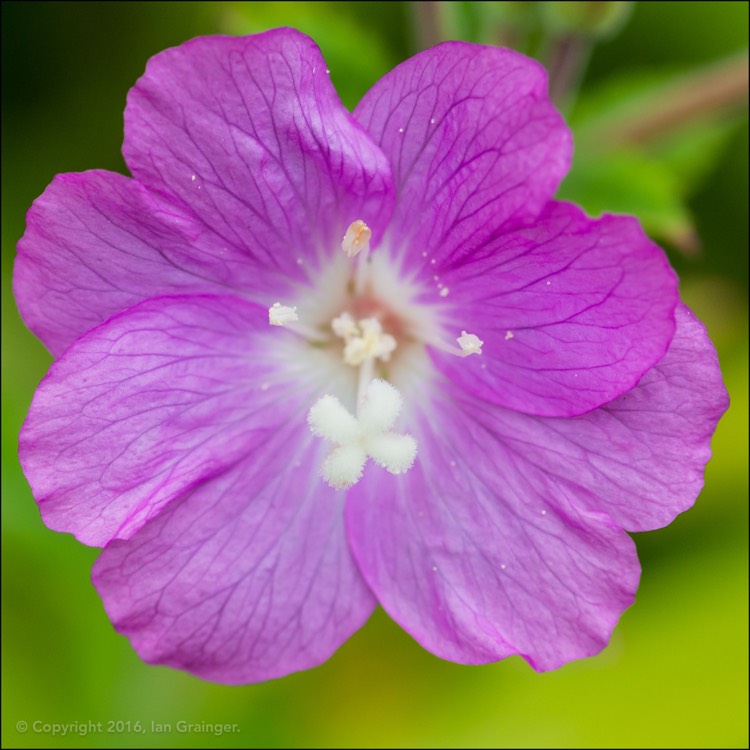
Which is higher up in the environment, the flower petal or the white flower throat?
the flower petal

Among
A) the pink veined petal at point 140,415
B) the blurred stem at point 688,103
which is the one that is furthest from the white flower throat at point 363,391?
the blurred stem at point 688,103

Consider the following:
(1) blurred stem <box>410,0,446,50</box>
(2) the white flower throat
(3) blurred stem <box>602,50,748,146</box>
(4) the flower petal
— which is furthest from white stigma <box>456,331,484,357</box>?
(3) blurred stem <box>602,50,748,146</box>

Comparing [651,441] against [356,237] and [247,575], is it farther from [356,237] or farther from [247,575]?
[247,575]

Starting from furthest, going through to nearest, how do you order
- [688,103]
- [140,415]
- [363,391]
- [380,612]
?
[380,612] < [688,103] < [363,391] < [140,415]

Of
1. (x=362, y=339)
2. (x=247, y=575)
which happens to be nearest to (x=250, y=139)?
(x=362, y=339)

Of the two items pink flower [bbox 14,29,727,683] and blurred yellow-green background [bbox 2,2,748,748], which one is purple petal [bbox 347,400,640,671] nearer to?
pink flower [bbox 14,29,727,683]
